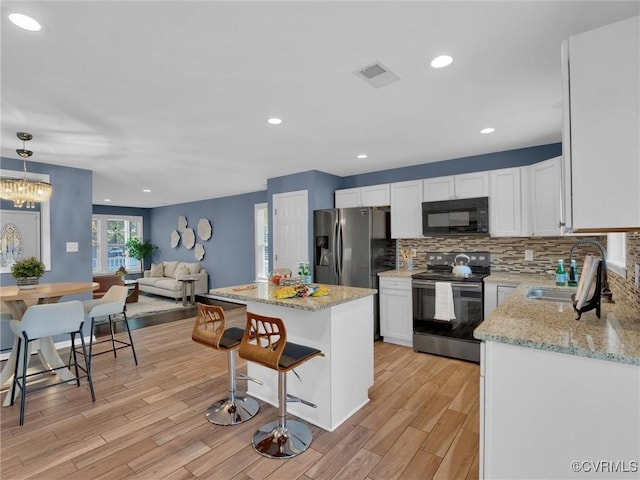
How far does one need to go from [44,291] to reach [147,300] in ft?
16.0

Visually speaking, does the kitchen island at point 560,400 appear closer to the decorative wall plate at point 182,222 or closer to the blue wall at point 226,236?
the blue wall at point 226,236

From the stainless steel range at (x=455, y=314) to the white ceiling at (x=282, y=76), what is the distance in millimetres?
1473

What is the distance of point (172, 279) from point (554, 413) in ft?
25.7

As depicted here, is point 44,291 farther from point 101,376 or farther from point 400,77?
point 400,77

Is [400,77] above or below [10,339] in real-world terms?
above

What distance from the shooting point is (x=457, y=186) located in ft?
12.9

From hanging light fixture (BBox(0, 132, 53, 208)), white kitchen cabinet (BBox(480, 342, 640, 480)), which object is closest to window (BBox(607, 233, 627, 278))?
white kitchen cabinet (BBox(480, 342, 640, 480))

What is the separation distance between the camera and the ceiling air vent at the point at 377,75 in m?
2.00

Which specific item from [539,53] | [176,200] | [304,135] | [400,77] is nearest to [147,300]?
[176,200]

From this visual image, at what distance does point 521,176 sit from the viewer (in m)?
3.51

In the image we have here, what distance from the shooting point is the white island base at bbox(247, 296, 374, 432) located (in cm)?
232

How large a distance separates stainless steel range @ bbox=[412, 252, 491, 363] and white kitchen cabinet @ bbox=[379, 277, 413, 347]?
0.46ft

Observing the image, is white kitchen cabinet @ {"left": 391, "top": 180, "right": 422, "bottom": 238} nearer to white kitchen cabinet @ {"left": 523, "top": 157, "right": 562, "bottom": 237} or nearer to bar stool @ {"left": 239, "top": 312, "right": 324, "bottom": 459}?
white kitchen cabinet @ {"left": 523, "top": 157, "right": 562, "bottom": 237}

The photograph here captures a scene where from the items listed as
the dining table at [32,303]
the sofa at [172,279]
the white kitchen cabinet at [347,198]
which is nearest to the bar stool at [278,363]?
the dining table at [32,303]
